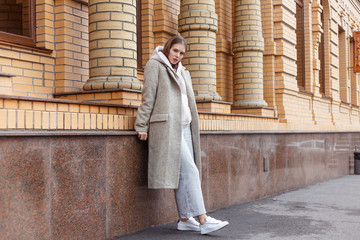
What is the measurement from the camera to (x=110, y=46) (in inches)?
196

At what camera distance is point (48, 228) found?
3791 millimetres

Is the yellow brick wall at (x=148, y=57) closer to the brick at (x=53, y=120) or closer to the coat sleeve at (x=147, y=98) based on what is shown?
the brick at (x=53, y=120)

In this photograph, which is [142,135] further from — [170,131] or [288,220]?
[288,220]

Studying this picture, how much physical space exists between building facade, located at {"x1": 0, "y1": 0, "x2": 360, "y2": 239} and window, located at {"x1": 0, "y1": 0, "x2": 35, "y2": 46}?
1cm

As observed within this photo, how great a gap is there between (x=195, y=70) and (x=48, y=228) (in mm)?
3573

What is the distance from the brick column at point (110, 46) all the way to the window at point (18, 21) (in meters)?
0.61

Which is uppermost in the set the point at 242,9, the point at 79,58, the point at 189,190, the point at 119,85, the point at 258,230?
the point at 242,9

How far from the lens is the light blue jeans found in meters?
4.58

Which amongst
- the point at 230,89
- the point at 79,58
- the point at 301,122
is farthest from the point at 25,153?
the point at 301,122

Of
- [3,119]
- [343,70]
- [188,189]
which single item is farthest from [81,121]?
[343,70]

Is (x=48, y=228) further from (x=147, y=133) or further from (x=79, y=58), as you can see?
(x=79, y=58)

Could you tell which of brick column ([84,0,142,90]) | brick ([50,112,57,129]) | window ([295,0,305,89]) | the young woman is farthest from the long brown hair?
window ([295,0,305,89])

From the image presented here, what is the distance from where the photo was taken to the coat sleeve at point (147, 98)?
4543 millimetres

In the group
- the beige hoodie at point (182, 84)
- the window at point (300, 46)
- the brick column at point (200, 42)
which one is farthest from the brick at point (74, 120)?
the window at point (300, 46)
